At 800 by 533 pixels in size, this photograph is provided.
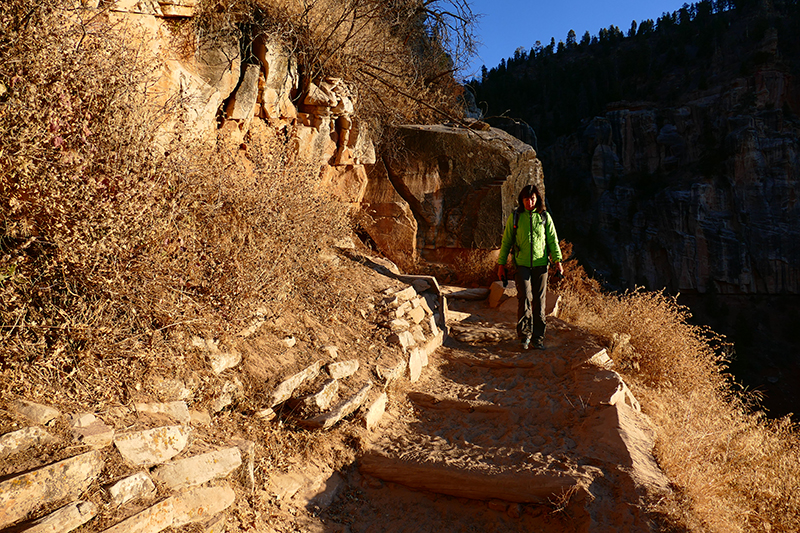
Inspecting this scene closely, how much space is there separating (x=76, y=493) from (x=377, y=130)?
21.3ft

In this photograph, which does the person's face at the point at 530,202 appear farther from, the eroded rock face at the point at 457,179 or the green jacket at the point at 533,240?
the eroded rock face at the point at 457,179

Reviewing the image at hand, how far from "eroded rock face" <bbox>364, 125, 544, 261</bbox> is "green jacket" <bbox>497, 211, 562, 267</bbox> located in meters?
2.35

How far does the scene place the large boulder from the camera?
7.58 meters

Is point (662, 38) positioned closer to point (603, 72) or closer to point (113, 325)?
point (603, 72)

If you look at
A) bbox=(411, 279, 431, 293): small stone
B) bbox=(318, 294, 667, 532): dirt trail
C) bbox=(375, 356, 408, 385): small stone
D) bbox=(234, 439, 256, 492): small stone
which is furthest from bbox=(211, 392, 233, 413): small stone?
bbox=(411, 279, 431, 293): small stone

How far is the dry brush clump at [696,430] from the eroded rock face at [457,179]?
1.90m

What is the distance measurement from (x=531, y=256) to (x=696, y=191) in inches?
2054

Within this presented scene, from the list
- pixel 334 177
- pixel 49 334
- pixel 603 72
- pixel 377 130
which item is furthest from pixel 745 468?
pixel 603 72

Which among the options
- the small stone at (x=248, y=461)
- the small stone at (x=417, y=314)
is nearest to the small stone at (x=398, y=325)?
the small stone at (x=417, y=314)

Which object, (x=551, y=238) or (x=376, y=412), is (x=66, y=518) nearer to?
(x=376, y=412)

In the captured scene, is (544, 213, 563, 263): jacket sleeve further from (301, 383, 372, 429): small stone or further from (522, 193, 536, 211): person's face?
(301, 383, 372, 429): small stone

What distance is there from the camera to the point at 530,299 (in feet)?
17.5

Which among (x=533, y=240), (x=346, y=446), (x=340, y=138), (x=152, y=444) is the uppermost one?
(x=340, y=138)

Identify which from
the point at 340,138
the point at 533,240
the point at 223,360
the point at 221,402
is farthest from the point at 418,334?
the point at 340,138
